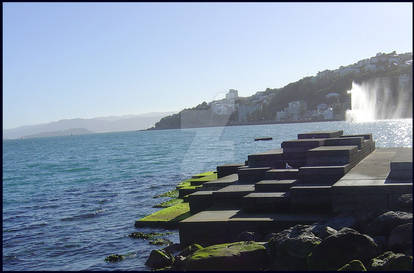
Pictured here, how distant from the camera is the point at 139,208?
75.8 feet

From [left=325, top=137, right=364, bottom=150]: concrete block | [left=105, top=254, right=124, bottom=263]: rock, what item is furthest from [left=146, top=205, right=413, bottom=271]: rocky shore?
[left=325, top=137, right=364, bottom=150]: concrete block

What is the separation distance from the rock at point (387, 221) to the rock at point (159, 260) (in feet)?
15.7

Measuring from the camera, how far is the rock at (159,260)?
12.3 metres

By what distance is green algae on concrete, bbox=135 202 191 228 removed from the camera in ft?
54.9

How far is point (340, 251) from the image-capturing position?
973 cm

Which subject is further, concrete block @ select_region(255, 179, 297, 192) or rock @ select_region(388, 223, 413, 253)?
concrete block @ select_region(255, 179, 297, 192)

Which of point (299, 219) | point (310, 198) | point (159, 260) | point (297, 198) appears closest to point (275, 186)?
point (297, 198)

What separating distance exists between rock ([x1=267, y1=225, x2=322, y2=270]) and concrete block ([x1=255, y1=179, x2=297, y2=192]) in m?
3.78

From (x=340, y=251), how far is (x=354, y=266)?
23.5 inches

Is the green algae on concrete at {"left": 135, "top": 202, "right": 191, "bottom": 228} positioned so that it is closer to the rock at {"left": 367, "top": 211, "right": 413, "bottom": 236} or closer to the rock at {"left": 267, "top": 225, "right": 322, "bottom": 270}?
the rock at {"left": 267, "top": 225, "right": 322, "bottom": 270}

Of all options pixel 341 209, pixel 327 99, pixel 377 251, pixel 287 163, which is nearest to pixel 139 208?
pixel 287 163

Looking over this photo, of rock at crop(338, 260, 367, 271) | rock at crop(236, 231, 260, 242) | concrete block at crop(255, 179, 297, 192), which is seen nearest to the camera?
rock at crop(338, 260, 367, 271)

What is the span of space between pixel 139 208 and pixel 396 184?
13.5 metres

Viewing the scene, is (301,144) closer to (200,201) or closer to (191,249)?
(200,201)
